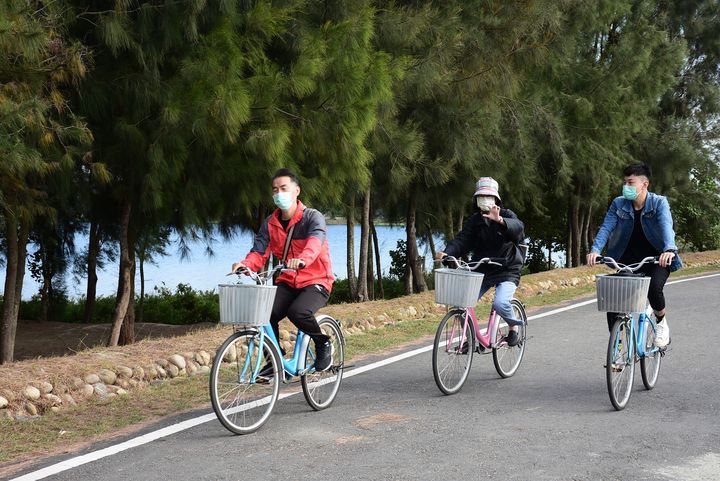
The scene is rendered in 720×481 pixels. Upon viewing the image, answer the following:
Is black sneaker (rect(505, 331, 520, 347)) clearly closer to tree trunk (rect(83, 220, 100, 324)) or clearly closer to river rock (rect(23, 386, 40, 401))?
river rock (rect(23, 386, 40, 401))

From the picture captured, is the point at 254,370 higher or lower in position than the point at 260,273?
lower

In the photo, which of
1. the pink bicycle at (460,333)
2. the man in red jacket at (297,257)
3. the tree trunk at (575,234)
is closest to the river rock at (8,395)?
the man in red jacket at (297,257)

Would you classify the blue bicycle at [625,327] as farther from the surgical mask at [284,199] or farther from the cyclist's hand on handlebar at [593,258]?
the surgical mask at [284,199]

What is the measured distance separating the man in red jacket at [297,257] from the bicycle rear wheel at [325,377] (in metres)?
0.18

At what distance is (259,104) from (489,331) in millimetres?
4997

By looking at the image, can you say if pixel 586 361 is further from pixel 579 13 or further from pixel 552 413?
pixel 579 13

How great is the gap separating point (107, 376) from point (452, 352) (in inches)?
120

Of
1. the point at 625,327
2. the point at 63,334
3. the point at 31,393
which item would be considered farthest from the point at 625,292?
the point at 63,334

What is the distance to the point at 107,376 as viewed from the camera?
8242 mm

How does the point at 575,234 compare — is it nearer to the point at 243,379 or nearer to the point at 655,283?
the point at 655,283

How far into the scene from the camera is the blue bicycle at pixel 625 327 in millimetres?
7172

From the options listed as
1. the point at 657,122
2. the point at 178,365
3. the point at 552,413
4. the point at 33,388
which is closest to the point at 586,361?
the point at 552,413

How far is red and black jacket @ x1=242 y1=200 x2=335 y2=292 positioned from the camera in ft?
23.4

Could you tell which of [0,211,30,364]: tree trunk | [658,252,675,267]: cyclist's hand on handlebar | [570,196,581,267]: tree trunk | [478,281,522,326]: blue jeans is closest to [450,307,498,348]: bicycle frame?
[478,281,522,326]: blue jeans
